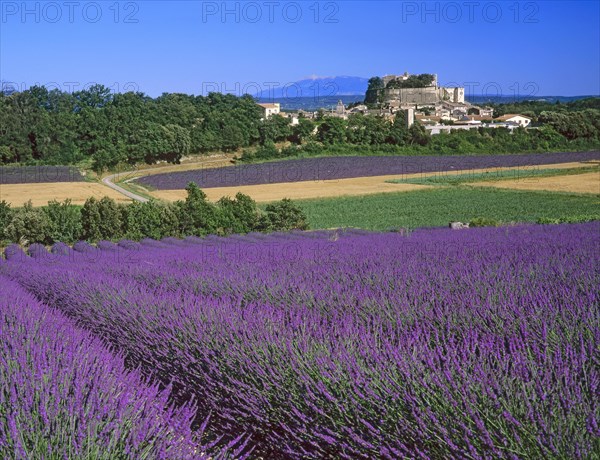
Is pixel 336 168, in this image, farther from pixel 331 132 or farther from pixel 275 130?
pixel 275 130

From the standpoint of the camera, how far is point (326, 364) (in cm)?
367

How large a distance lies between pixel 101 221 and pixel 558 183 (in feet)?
106

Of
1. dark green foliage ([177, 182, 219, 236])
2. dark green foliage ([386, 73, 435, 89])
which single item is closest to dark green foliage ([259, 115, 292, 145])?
dark green foliage ([177, 182, 219, 236])

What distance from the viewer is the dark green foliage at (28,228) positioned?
20625 millimetres

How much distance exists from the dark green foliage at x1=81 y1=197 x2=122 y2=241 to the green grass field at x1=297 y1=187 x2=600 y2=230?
916 cm

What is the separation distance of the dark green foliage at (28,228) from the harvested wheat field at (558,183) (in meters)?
29.3

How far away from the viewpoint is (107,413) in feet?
10.9

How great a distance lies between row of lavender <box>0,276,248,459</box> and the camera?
2.90 metres

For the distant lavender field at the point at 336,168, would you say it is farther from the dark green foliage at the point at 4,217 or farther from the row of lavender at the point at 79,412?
the row of lavender at the point at 79,412

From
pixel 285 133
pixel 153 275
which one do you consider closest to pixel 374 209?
pixel 153 275

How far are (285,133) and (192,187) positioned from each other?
47509 mm

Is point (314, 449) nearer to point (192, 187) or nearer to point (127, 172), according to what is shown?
point (192, 187)

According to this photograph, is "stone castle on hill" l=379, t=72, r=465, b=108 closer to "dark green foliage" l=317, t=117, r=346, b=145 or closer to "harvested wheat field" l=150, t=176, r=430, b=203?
"dark green foliage" l=317, t=117, r=346, b=145

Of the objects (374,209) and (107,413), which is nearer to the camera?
(107,413)
